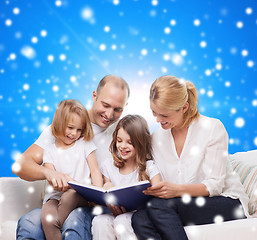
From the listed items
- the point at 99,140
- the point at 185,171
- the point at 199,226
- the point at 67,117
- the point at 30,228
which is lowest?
the point at 199,226

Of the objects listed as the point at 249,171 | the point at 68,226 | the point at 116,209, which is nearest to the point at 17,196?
the point at 68,226

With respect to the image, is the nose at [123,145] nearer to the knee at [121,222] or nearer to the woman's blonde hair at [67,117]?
the woman's blonde hair at [67,117]

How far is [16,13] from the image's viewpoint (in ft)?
9.59

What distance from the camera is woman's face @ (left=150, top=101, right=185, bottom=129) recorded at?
1.54 m

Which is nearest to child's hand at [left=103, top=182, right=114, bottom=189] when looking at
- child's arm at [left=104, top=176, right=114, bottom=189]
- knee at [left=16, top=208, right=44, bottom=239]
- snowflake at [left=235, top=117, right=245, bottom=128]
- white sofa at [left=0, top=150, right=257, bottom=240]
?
child's arm at [left=104, top=176, right=114, bottom=189]

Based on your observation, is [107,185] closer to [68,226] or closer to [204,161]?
[68,226]

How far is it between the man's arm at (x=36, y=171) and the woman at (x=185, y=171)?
38cm

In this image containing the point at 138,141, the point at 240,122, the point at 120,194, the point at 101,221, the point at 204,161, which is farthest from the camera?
the point at 240,122

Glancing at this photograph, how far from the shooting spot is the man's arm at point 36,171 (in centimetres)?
155

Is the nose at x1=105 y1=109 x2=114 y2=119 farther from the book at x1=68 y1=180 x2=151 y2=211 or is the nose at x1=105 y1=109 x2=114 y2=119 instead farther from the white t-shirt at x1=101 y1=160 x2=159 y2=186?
the book at x1=68 y1=180 x2=151 y2=211

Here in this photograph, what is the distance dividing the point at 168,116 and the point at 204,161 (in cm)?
26

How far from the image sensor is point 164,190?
4.53 feet

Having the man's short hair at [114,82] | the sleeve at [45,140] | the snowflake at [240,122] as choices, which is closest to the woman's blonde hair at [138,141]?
the man's short hair at [114,82]

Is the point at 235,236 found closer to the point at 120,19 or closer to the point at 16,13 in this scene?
the point at 120,19
